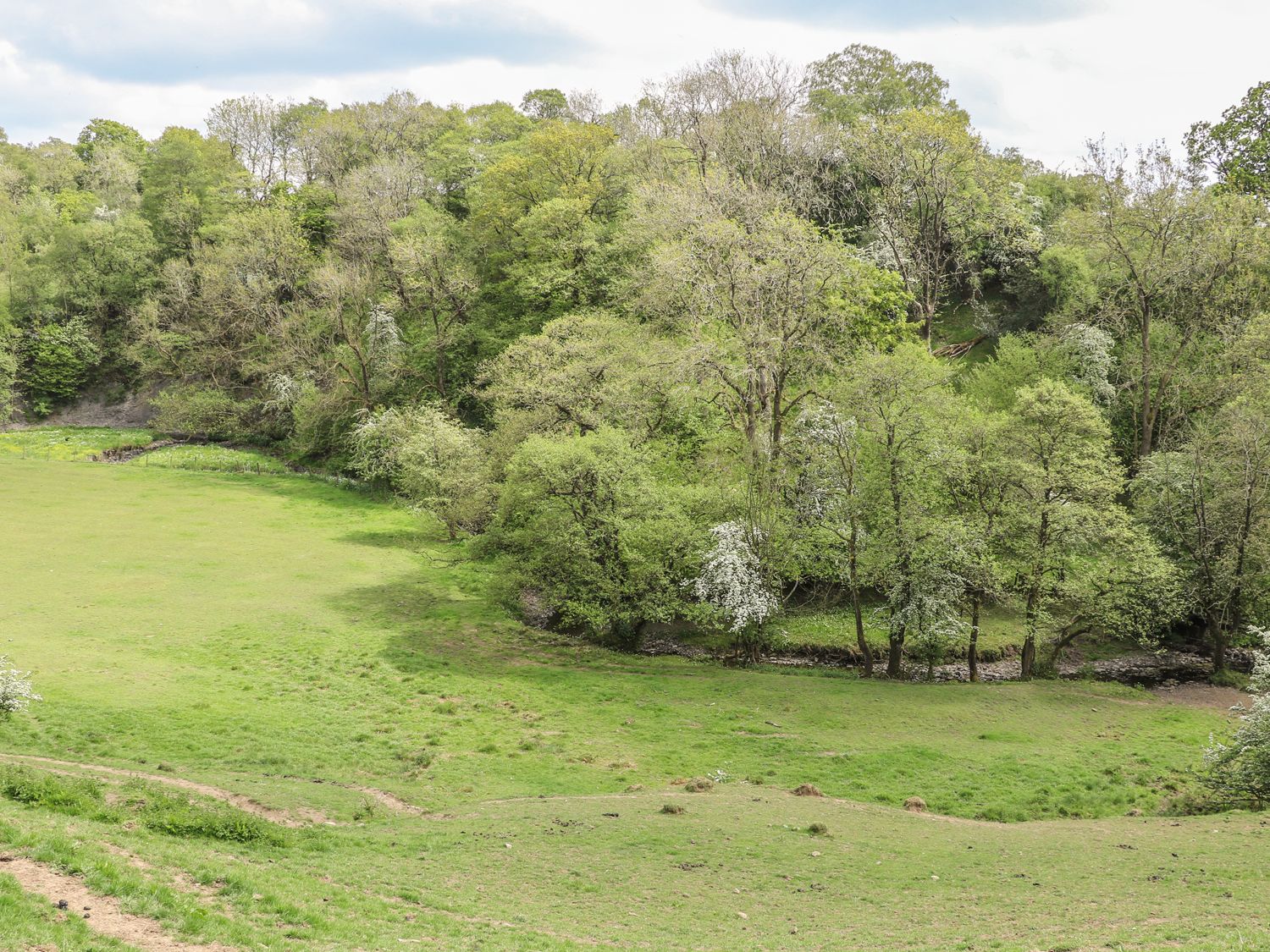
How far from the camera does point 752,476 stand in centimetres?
3778

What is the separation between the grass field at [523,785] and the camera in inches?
585

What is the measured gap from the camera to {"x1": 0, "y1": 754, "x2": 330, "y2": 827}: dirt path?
20625 mm

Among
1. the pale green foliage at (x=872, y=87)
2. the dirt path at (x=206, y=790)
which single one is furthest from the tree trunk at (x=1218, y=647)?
the pale green foliage at (x=872, y=87)

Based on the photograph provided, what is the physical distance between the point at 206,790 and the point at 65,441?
70533mm

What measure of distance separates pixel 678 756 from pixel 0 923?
2009cm

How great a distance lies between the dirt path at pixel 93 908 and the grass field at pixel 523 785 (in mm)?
237

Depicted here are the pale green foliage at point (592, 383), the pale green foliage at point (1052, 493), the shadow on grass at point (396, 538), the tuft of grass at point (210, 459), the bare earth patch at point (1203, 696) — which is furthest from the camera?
the tuft of grass at point (210, 459)

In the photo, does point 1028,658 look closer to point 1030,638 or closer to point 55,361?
point 1030,638

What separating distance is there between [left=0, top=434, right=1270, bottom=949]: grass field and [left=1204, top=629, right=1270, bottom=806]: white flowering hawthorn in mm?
1796

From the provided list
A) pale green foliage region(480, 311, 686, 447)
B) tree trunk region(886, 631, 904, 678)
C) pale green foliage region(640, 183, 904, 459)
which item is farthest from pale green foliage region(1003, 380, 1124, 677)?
pale green foliage region(480, 311, 686, 447)

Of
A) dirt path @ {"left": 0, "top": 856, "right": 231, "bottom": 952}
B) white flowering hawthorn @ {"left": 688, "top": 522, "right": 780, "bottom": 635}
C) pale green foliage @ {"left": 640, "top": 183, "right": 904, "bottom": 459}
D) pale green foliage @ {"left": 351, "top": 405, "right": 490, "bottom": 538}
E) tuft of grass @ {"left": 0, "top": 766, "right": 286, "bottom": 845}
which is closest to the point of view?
dirt path @ {"left": 0, "top": 856, "right": 231, "bottom": 952}

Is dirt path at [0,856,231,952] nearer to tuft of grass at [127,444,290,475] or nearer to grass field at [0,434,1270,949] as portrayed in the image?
grass field at [0,434,1270,949]

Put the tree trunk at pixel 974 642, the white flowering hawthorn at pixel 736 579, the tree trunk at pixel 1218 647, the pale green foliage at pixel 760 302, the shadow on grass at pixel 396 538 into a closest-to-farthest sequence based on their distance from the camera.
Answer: the white flowering hawthorn at pixel 736 579, the tree trunk at pixel 974 642, the tree trunk at pixel 1218 647, the pale green foliage at pixel 760 302, the shadow on grass at pixel 396 538

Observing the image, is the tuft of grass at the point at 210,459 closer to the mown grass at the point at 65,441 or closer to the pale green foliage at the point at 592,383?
the mown grass at the point at 65,441
